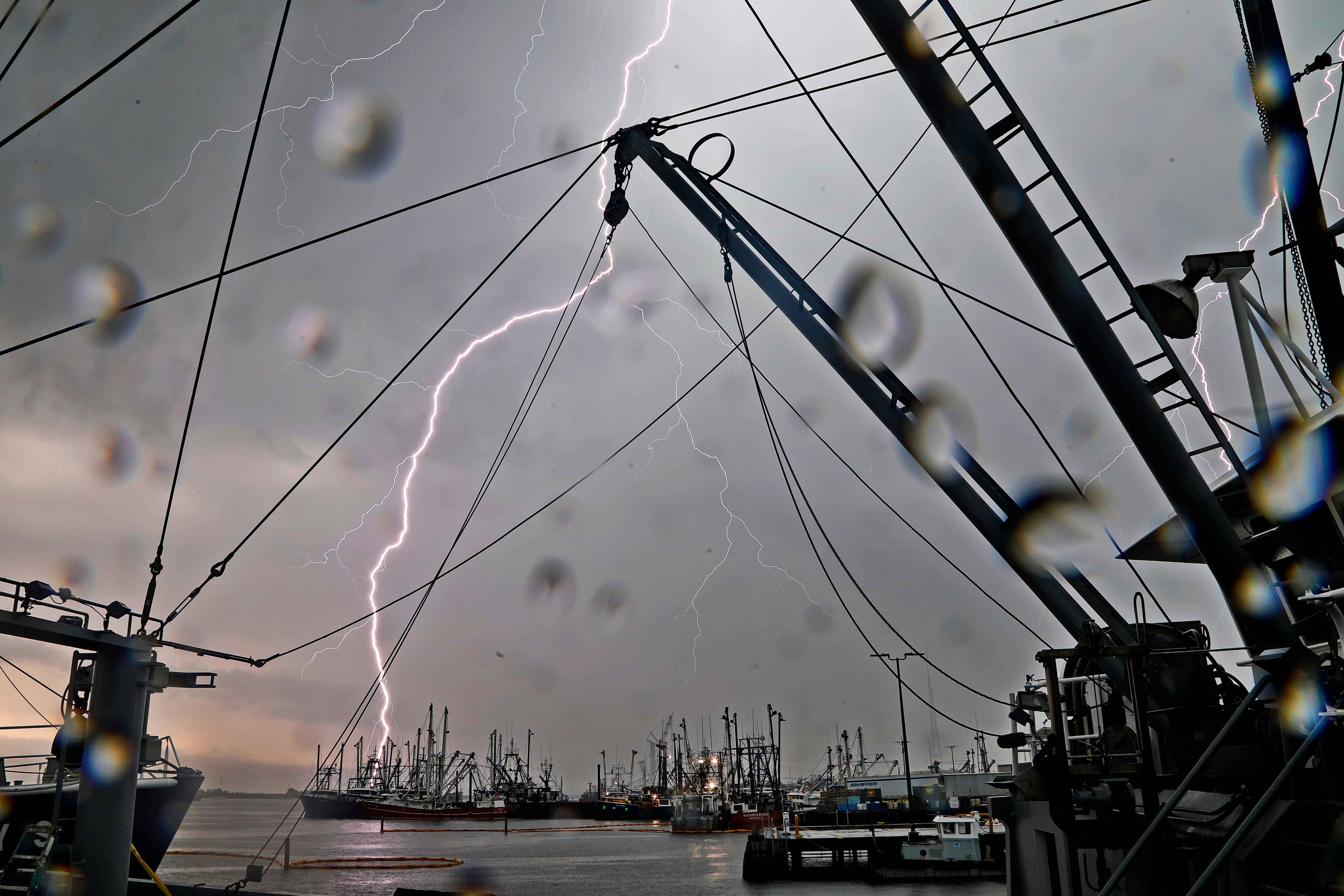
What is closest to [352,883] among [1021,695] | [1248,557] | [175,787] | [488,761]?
[175,787]

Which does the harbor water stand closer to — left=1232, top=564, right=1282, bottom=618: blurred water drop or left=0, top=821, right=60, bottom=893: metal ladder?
left=0, top=821, right=60, bottom=893: metal ladder

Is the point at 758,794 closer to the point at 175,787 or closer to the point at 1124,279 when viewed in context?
the point at 175,787

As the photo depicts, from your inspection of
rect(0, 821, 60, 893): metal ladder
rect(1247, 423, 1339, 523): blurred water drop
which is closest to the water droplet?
rect(0, 821, 60, 893): metal ladder

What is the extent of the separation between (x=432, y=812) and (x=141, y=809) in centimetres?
13242

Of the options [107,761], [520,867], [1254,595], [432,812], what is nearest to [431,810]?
[432,812]

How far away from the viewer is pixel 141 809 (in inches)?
825

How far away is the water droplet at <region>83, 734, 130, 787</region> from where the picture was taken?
1020 cm

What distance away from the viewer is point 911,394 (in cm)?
1023

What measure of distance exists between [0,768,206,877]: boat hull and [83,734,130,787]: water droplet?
647 centimetres

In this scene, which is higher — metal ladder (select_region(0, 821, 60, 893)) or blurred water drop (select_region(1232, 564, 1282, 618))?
blurred water drop (select_region(1232, 564, 1282, 618))

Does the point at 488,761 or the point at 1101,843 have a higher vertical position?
the point at 1101,843

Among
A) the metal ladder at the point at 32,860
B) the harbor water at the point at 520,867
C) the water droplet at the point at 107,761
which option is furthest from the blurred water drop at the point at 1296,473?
the harbor water at the point at 520,867

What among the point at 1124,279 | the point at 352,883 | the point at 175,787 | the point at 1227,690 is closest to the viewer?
the point at 1124,279

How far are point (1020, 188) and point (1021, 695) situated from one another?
8441 mm
